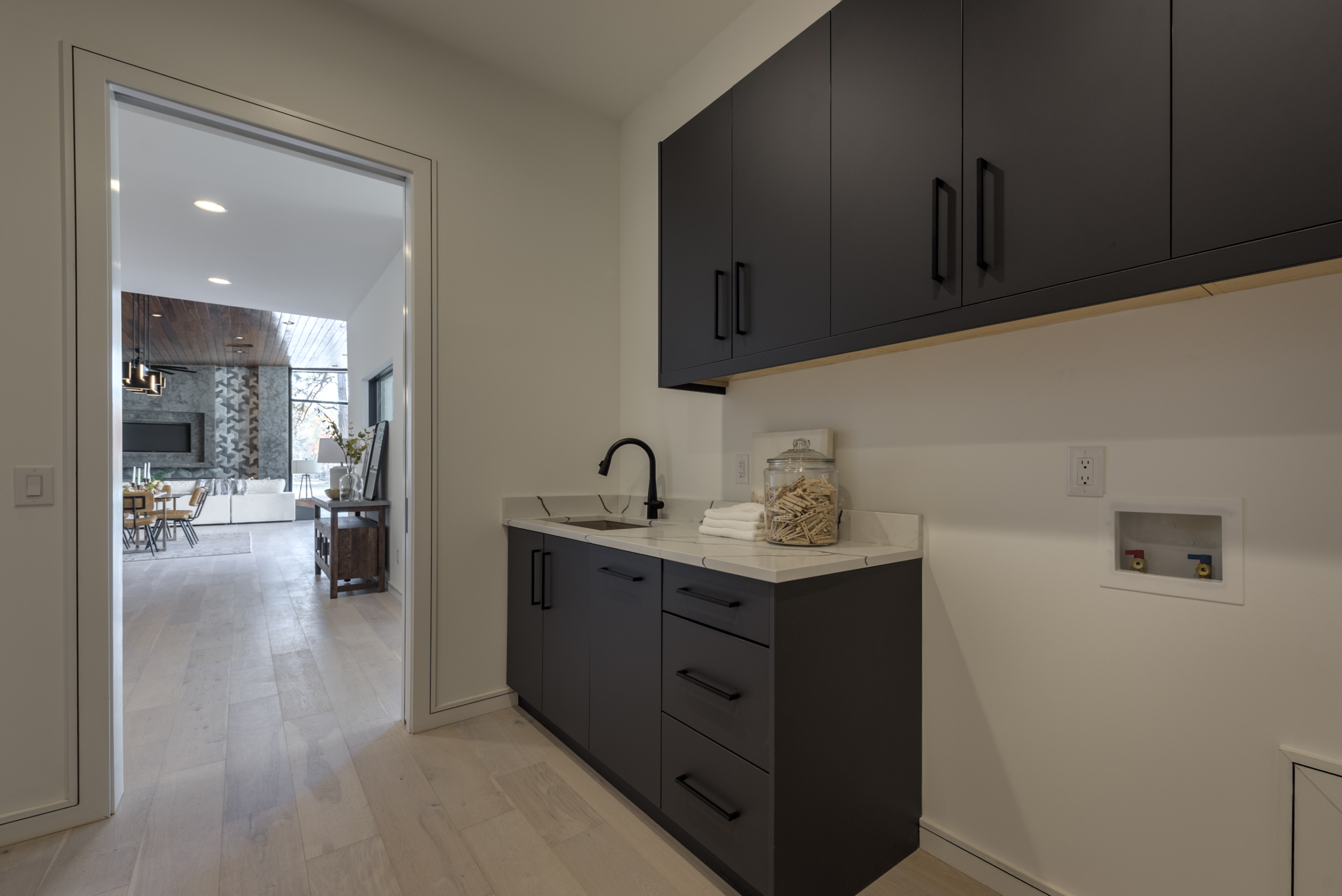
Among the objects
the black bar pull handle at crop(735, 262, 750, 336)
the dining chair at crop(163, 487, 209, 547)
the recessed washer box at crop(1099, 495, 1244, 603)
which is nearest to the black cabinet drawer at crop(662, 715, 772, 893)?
the recessed washer box at crop(1099, 495, 1244, 603)

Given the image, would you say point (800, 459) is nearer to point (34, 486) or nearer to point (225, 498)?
point (34, 486)

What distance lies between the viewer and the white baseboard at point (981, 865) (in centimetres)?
146

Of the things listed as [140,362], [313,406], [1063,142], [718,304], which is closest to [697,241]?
[718,304]

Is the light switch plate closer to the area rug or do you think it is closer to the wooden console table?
the wooden console table

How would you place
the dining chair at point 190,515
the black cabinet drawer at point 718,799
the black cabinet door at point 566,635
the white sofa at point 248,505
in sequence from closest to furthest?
the black cabinet drawer at point 718,799
the black cabinet door at point 566,635
the dining chair at point 190,515
the white sofa at point 248,505

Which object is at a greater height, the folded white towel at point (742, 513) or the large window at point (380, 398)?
the large window at point (380, 398)

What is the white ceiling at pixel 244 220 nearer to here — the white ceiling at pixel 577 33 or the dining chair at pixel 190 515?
the white ceiling at pixel 577 33

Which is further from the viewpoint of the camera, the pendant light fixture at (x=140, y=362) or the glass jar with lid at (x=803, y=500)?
the pendant light fixture at (x=140, y=362)

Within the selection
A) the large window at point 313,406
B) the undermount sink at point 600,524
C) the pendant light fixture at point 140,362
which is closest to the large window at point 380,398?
the pendant light fixture at point 140,362

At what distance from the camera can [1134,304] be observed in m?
1.23

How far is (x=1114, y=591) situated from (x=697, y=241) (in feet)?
5.11

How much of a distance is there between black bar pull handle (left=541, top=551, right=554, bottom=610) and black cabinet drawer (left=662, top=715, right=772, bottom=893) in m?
0.79

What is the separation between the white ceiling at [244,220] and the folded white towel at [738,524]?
182 cm

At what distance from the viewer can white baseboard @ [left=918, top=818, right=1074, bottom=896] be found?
1457mm
